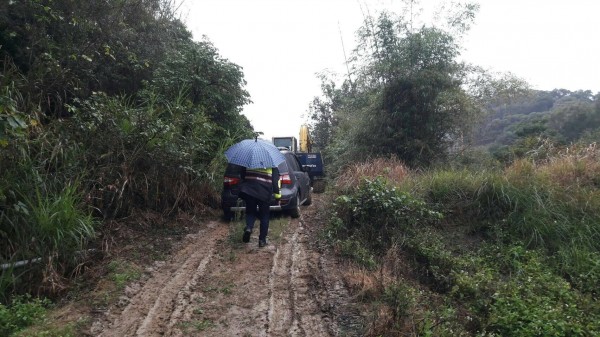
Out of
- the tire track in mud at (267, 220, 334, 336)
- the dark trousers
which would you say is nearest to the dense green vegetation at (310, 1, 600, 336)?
the tire track in mud at (267, 220, 334, 336)

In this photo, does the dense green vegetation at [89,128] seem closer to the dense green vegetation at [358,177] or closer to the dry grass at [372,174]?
the dense green vegetation at [358,177]

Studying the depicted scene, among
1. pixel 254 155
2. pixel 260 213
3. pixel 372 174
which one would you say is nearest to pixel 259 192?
pixel 260 213

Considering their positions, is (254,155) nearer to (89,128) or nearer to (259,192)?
(259,192)

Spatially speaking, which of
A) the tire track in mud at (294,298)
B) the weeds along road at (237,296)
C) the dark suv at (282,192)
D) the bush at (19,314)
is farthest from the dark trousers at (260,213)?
the bush at (19,314)

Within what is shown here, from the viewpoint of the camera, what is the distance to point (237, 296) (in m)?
5.41

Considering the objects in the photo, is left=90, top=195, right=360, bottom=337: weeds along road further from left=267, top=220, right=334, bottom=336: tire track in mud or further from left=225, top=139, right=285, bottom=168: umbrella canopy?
left=225, top=139, right=285, bottom=168: umbrella canopy

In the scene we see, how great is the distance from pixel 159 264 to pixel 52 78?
155 inches

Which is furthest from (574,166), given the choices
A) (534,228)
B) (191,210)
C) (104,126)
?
(104,126)

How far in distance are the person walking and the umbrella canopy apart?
0.16 meters

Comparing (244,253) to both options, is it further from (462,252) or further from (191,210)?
(462,252)

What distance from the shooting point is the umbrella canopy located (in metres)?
7.31

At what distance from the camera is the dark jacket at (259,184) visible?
7348 mm

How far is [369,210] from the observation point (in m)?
7.62

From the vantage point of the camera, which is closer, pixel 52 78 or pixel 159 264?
pixel 159 264
